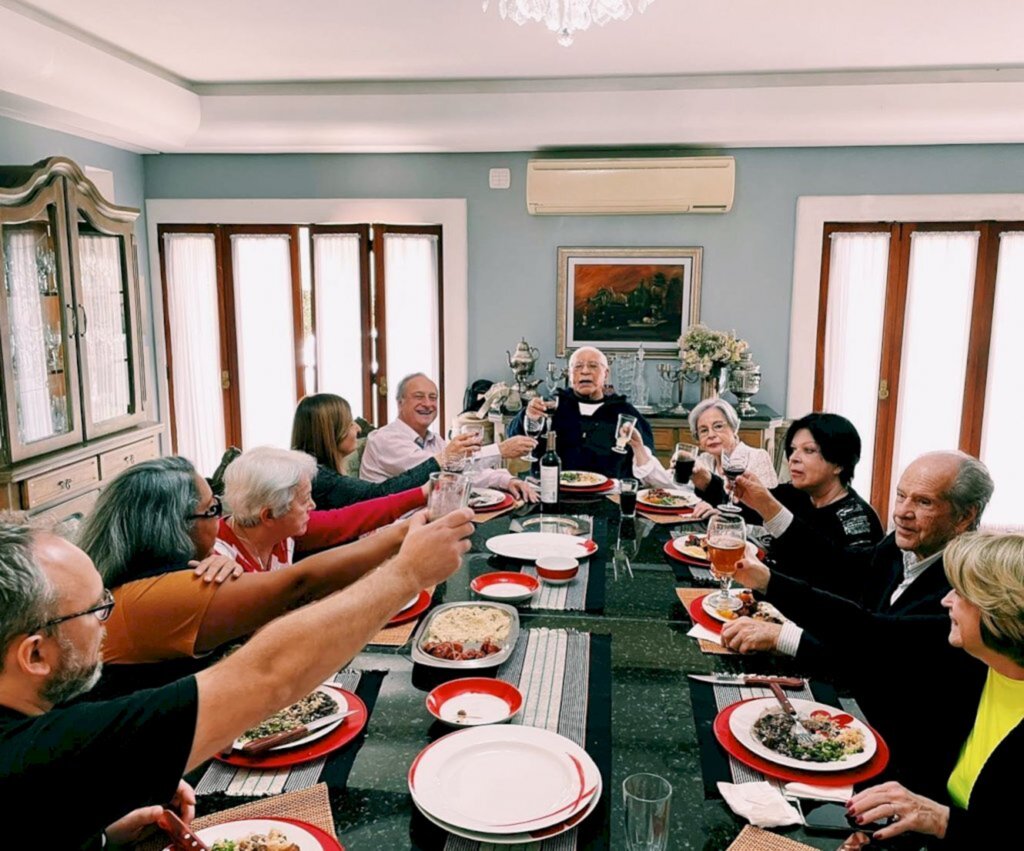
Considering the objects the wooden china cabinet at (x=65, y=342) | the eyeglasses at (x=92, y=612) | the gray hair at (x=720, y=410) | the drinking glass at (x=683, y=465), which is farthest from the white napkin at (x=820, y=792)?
the wooden china cabinet at (x=65, y=342)

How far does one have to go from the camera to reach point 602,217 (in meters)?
5.21

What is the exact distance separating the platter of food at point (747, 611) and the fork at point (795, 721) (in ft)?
1.00

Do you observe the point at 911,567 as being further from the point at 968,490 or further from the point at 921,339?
the point at 921,339

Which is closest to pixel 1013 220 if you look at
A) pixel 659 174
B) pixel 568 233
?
pixel 659 174

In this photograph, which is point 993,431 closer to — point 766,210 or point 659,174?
point 766,210

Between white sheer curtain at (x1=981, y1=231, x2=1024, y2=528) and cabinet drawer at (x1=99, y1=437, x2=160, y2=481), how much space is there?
499cm

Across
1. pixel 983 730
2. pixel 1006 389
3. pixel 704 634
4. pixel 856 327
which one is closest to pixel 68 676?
pixel 704 634

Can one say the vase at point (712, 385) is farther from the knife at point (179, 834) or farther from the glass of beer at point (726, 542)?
the knife at point (179, 834)

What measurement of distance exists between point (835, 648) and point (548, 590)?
0.74m

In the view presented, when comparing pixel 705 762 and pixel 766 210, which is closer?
pixel 705 762

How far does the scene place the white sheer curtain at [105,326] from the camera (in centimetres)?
422

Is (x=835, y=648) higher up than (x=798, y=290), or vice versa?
(x=798, y=290)

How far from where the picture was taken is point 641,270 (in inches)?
206

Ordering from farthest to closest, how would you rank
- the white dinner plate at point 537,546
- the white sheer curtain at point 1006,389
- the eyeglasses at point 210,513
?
the white sheer curtain at point 1006,389
the white dinner plate at point 537,546
the eyeglasses at point 210,513
